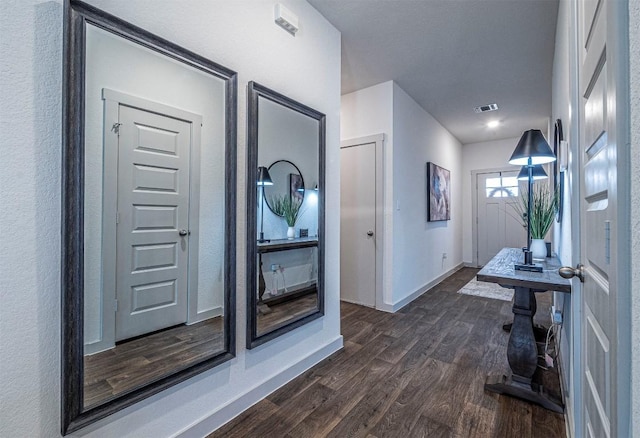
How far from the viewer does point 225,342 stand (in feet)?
5.13

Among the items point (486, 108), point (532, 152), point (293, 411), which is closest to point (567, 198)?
point (532, 152)

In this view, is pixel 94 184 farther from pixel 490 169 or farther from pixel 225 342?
pixel 490 169

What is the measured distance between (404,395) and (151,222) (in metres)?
1.75

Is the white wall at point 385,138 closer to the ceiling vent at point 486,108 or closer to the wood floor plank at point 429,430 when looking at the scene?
the ceiling vent at point 486,108

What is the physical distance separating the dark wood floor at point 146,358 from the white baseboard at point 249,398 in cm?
32

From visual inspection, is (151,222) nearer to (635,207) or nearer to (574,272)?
(635,207)

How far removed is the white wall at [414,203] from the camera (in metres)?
3.51

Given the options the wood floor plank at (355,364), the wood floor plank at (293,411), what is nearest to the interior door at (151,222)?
the wood floor plank at (293,411)

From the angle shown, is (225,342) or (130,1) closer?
(130,1)

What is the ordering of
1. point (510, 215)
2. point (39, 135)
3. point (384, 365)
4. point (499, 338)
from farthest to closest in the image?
point (510, 215) → point (499, 338) → point (384, 365) → point (39, 135)

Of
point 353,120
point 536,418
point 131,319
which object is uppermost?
point 353,120

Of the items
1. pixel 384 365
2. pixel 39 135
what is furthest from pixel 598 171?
pixel 384 365

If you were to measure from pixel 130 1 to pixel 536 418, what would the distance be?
2839 millimetres

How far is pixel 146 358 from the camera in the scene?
129 cm
